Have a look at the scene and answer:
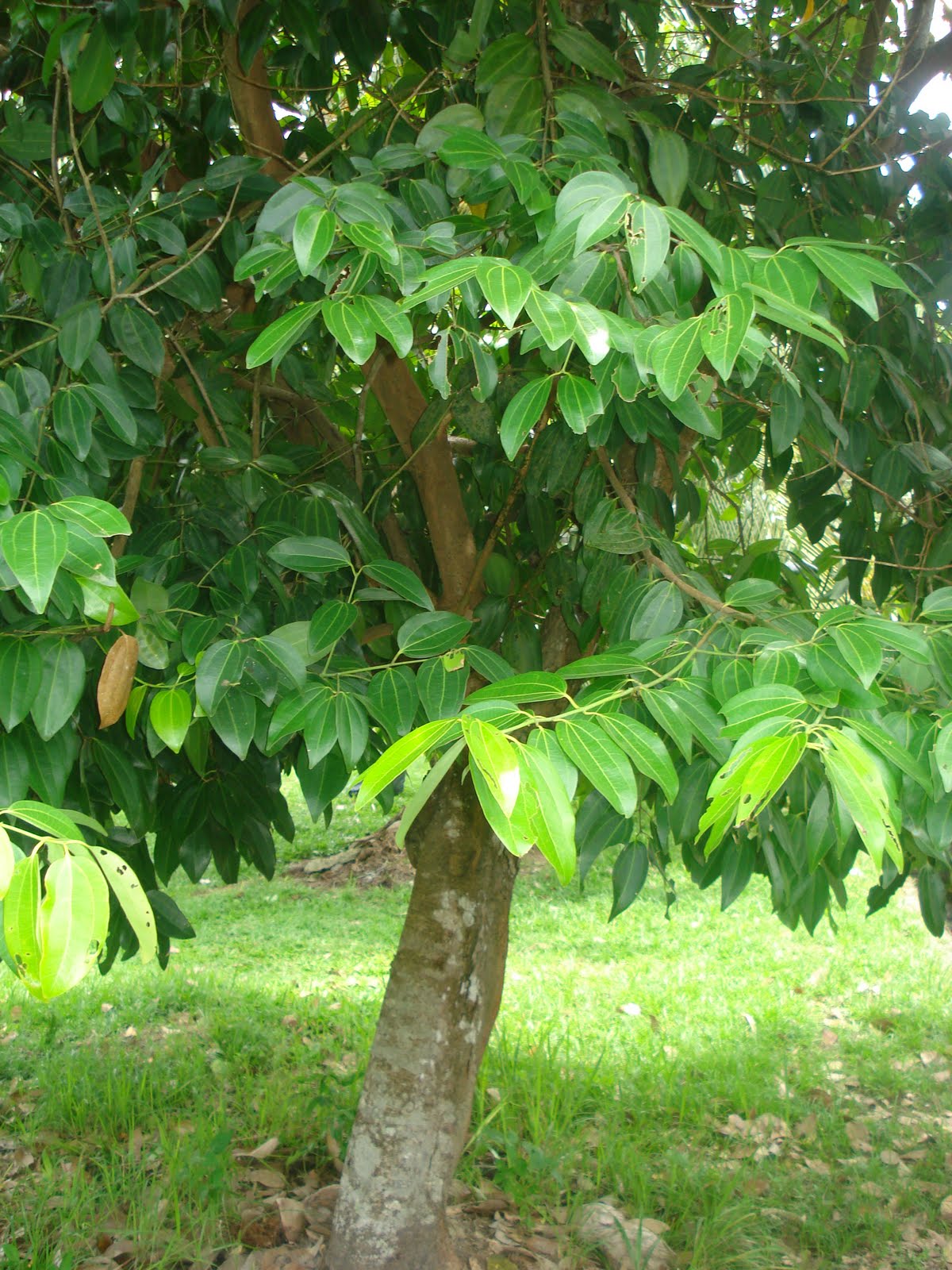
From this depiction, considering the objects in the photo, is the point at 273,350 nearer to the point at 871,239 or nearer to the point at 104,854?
the point at 104,854

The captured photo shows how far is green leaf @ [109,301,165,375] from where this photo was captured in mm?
1389

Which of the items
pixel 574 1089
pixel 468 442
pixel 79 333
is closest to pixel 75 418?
pixel 79 333

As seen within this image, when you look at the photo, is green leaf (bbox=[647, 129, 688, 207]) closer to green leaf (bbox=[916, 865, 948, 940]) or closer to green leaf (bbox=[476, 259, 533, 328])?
green leaf (bbox=[476, 259, 533, 328])

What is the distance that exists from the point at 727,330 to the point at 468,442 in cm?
140

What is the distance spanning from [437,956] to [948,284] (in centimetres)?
151

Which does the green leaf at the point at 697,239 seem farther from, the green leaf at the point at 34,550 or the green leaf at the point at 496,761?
the green leaf at the point at 34,550

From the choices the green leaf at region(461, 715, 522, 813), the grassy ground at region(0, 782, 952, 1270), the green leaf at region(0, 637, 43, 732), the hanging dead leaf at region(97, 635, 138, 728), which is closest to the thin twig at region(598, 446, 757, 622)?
the green leaf at region(461, 715, 522, 813)

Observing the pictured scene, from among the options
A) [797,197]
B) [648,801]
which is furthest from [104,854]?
[797,197]

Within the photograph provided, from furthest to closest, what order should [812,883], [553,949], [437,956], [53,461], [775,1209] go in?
[553,949]
[775,1209]
[437,956]
[812,883]
[53,461]

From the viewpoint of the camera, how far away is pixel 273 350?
37.7 inches

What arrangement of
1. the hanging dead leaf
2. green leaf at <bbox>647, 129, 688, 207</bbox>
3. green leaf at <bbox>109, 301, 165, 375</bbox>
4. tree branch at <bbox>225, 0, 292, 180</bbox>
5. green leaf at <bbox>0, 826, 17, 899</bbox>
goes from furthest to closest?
tree branch at <bbox>225, 0, 292, 180</bbox> < green leaf at <bbox>647, 129, 688, 207</bbox> < green leaf at <bbox>109, 301, 165, 375</bbox> < the hanging dead leaf < green leaf at <bbox>0, 826, 17, 899</bbox>

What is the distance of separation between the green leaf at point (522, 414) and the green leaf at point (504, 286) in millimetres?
151

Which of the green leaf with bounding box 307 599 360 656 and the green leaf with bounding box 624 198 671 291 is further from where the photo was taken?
the green leaf with bounding box 307 599 360 656

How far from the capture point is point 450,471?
1.94 metres
